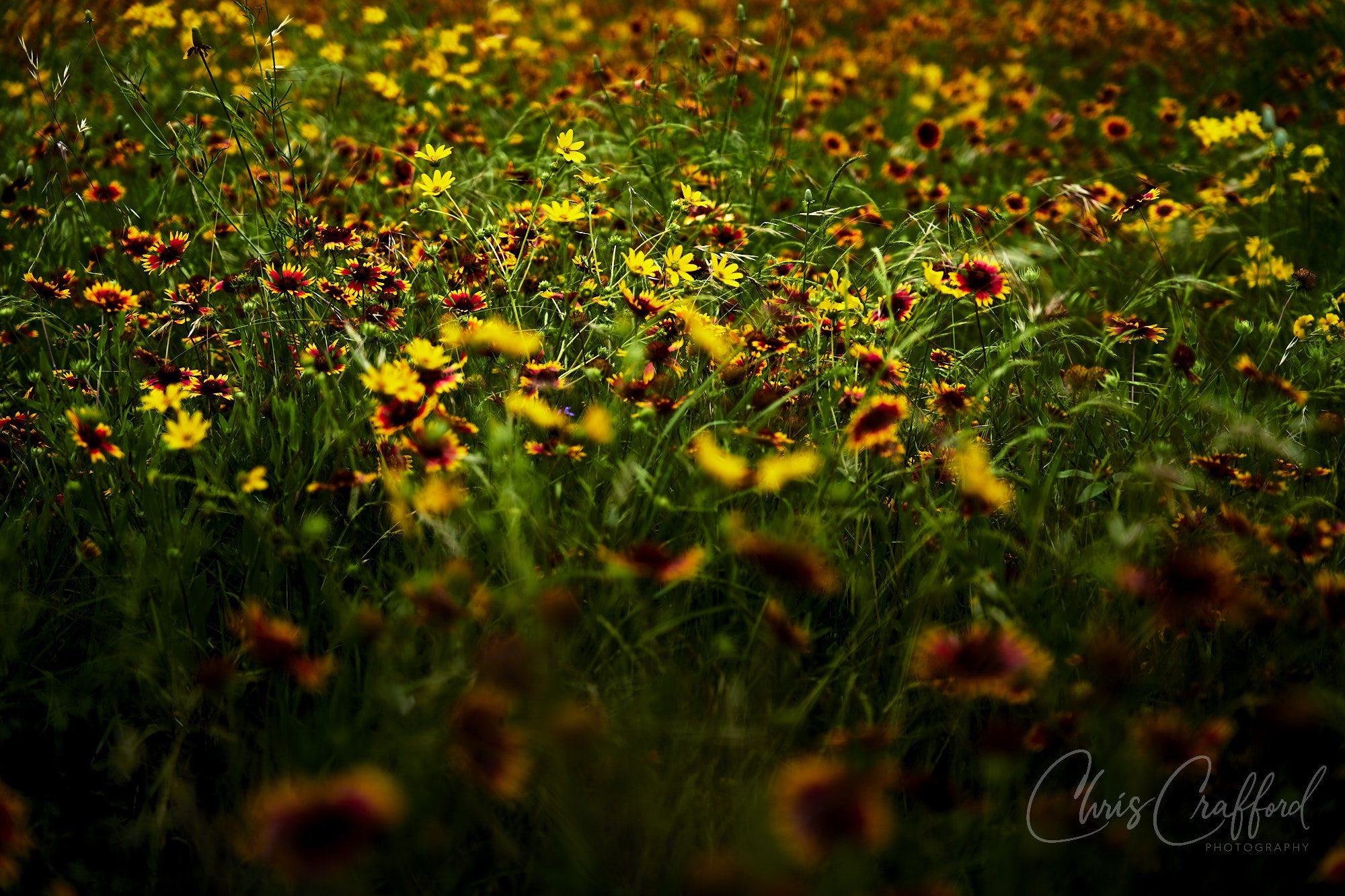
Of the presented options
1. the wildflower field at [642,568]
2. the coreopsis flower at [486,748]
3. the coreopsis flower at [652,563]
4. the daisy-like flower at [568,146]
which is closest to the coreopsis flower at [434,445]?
the wildflower field at [642,568]

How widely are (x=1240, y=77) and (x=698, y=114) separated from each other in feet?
11.6

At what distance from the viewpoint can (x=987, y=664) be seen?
0.99 metres

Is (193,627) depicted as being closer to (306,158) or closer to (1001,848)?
(1001,848)

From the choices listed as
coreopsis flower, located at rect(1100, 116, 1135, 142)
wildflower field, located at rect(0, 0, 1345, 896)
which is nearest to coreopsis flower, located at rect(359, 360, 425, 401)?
wildflower field, located at rect(0, 0, 1345, 896)

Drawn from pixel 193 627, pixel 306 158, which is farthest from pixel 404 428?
pixel 306 158

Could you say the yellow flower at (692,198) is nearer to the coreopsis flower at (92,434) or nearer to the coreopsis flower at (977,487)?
the coreopsis flower at (977,487)

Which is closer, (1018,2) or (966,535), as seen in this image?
(966,535)

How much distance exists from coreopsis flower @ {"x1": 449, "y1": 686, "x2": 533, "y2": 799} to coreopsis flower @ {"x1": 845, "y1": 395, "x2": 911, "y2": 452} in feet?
2.15

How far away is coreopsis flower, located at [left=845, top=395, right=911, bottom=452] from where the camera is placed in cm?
130

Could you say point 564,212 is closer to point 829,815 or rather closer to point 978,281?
point 978,281

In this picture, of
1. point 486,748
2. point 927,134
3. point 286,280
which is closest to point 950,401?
point 486,748

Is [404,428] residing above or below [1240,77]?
below

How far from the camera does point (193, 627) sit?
1313 mm

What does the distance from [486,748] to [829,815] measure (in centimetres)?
34
